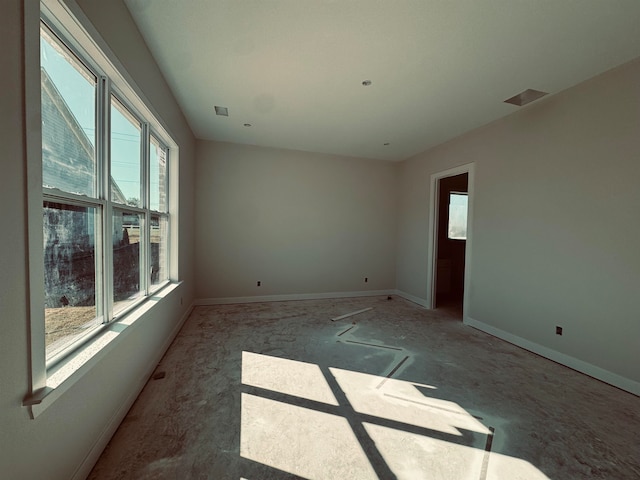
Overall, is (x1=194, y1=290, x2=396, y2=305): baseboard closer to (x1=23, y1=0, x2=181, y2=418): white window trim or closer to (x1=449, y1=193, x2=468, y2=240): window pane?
(x1=449, y1=193, x2=468, y2=240): window pane

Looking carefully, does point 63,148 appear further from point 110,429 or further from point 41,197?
point 110,429

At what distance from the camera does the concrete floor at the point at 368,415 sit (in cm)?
152

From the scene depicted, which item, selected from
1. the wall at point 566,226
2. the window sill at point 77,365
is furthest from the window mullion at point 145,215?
the wall at point 566,226

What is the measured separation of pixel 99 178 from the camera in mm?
1700

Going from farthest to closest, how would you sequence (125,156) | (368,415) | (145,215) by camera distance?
(145,215) < (125,156) < (368,415)

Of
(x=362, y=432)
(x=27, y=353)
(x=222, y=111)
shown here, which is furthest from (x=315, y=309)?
(x=27, y=353)

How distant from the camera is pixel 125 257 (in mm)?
2152

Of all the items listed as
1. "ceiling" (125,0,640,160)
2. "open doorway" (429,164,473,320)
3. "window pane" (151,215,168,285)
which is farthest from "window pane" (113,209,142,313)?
"open doorway" (429,164,473,320)

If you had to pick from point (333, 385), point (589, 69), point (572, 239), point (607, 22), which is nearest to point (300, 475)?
point (333, 385)

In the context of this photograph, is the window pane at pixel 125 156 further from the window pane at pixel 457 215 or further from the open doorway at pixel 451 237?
the window pane at pixel 457 215

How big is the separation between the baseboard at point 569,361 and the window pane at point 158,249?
422 cm

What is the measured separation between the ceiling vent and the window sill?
418 centimetres

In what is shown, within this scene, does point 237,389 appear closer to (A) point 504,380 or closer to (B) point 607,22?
(A) point 504,380

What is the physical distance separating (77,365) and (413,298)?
491 cm
